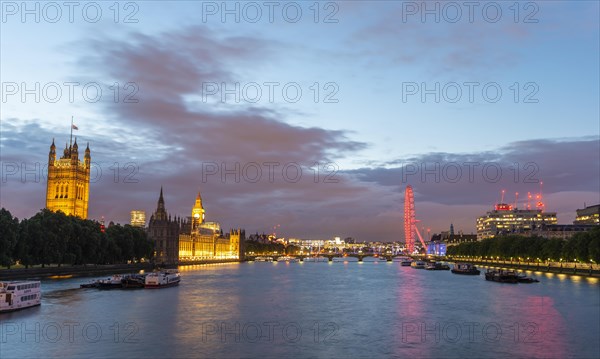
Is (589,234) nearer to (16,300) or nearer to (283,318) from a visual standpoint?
(283,318)

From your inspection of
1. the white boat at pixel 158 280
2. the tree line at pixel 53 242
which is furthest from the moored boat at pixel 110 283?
the tree line at pixel 53 242

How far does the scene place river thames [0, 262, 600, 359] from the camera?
43.0 metres

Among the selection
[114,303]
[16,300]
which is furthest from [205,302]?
[16,300]

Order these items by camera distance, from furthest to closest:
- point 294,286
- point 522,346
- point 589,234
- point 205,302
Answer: point 589,234, point 294,286, point 205,302, point 522,346

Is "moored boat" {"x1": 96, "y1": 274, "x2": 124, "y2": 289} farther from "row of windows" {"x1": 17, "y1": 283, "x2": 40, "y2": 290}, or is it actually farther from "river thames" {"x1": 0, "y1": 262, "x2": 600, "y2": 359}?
"row of windows" {"x1": 17, "y1": 283, "x2": 40, "y2": 290}

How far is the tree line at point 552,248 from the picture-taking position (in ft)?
392

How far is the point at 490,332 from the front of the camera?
51438mm

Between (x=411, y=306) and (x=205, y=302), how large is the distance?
82.7 ft

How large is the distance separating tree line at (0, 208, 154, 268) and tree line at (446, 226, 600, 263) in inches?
3929

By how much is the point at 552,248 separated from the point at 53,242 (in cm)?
11076

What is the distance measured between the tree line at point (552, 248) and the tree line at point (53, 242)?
99.8 m

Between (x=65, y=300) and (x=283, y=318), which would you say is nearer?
(x=283, y=318)

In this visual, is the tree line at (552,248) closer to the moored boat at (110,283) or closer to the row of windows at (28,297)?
the moored boat at (110,283)

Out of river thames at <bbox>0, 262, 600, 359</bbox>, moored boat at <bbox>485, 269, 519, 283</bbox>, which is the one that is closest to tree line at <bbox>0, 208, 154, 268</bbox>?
river thames at <bbox>0, 262, 600, 359</bbox>
